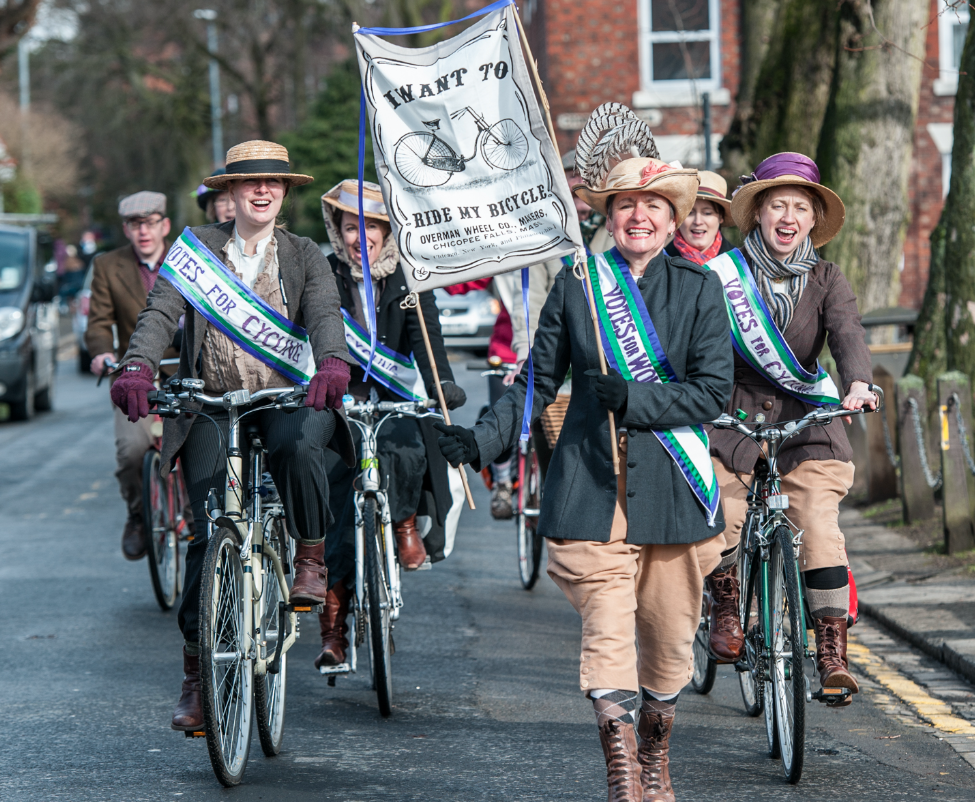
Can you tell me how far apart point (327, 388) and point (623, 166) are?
1.22m

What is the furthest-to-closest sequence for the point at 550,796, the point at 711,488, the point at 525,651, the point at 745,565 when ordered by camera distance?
1. the point at 525,651
2. the point at 745,565
3. the point at 550,796
4. the point at 711,488

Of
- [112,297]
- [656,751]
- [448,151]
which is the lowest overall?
[656,751]

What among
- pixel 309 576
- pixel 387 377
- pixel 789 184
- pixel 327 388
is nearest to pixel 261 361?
pixel 327 388

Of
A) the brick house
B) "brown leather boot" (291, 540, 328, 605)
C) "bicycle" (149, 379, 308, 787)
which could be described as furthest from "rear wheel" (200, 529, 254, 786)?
the brick house

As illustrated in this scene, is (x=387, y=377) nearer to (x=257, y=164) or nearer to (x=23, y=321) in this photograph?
(x=257, y=164)

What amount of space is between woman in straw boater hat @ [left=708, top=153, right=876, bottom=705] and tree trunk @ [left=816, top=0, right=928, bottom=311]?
6.63m

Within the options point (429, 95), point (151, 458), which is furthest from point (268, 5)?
point (429, 95)

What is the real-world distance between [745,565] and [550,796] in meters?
1.24

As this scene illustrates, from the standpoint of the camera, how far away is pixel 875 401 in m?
4.92

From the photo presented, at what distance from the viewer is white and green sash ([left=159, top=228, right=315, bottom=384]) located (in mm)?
5234

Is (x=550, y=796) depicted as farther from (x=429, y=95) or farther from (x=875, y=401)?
(x=429, y=95)

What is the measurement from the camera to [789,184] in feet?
17.7

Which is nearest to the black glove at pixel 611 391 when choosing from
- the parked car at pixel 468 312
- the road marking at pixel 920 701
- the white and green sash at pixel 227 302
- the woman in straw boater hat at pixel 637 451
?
the woman in straw boater hat at pixel 637 451

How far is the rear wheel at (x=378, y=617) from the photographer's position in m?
5.68
